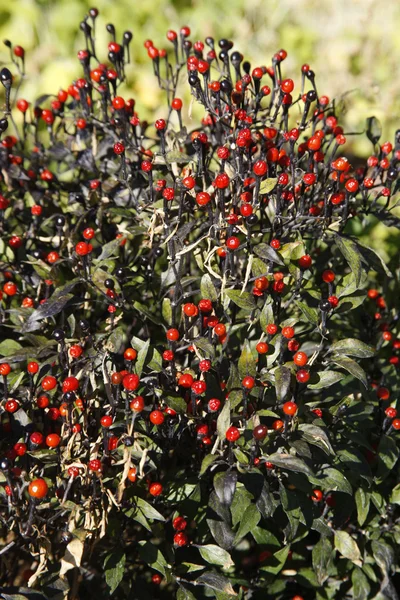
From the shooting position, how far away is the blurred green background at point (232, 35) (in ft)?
20.1

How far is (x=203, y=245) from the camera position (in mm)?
2252

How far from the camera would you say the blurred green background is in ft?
20.1

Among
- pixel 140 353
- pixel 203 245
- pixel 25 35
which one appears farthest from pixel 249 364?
pixel 25 35

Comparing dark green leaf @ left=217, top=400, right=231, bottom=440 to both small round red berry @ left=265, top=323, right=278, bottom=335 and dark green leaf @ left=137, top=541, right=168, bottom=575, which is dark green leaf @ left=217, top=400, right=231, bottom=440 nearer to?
small round red berry @ left=265, top=323, right=278, bottom=335

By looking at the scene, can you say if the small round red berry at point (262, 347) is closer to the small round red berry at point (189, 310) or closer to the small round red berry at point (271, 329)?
the small round red berry at point (271, 329)

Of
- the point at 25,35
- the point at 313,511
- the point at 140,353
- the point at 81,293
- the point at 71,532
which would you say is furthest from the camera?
the point at 25,35

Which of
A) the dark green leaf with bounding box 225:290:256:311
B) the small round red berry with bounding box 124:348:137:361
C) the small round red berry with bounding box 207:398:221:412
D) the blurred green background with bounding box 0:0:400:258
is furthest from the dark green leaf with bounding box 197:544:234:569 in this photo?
the blurred green background with bounding box 0:0:400:258

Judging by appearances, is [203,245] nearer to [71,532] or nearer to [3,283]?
[3,283]

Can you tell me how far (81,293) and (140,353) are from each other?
1.58ft

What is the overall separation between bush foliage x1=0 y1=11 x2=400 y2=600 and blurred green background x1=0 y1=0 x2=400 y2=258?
380cm

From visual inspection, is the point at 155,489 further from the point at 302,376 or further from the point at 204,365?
the point at 302,376

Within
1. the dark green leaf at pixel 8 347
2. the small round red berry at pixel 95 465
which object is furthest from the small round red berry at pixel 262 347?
the dark green leaf at pixel 8 347

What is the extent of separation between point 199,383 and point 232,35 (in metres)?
6.05

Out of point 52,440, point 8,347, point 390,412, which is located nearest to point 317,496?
point 390,412
